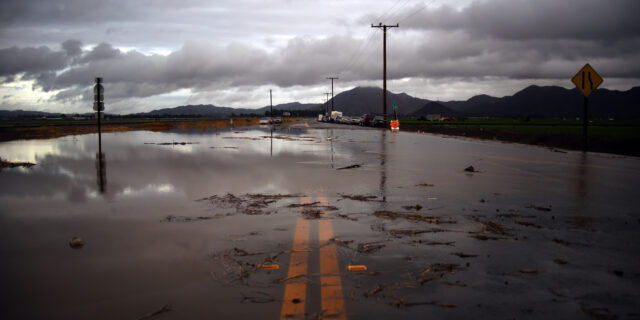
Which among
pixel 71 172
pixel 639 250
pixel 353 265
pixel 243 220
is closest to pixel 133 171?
pixel 71 172

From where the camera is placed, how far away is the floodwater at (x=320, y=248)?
4012mm

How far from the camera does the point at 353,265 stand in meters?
4.99

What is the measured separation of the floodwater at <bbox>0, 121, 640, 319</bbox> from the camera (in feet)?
13.2

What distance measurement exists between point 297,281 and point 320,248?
1.13m

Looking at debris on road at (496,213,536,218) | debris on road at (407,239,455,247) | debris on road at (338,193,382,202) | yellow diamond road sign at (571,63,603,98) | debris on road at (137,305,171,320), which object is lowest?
debris on road at (137,305,171,320)

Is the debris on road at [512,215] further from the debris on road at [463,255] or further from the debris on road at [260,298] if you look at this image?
the debris on road at [260,298]

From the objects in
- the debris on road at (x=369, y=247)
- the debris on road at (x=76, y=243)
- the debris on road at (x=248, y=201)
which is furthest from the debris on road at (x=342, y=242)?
the debris on road at (x=76, y=243)

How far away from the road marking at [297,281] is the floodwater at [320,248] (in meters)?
0.02

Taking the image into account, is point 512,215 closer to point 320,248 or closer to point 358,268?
point 320,248

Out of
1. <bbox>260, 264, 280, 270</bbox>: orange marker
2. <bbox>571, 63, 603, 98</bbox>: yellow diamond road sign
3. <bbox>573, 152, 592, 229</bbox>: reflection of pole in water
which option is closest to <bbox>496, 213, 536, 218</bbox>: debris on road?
<bbox>573, 152, 592, 229</bbox>: reflection of pole in water

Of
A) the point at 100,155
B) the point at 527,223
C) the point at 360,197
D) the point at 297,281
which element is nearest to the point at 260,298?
the point at 297,281

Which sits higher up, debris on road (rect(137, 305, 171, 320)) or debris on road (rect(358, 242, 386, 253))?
debris on road (rect(358, 242, 386, 253))

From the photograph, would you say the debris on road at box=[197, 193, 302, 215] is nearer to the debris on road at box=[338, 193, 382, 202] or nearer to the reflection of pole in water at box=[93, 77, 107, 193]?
the debris on road at box=[338, 193, 382, 202]

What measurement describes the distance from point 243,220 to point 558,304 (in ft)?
14.5
